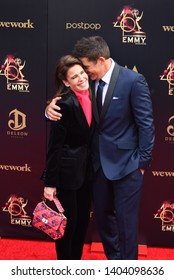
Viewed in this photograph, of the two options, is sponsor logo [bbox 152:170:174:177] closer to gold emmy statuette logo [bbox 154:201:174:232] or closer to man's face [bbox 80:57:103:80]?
gold emmy statuette logo [bbox 154:201:174:232]

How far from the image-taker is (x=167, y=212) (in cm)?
407

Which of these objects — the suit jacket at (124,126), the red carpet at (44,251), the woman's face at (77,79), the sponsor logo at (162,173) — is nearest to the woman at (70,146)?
the woman's face at (77,79)

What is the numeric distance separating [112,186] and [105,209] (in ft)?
0.65

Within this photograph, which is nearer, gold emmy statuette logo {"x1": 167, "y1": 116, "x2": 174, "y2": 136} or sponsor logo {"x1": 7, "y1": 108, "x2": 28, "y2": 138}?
gold emmy statuette logo {"x1": 167, "y1": 116, "x2": 174, "y2": 136}

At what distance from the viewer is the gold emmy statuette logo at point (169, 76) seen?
12.3ft

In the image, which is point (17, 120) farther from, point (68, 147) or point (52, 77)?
point (68, 147)

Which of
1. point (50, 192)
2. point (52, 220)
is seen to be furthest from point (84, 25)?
point (52, 220)

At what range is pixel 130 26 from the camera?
3703 mm

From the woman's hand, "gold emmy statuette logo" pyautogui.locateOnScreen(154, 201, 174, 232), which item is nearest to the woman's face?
the woman's hand

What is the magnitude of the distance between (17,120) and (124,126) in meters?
1.14

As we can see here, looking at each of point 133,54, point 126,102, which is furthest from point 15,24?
point 126,102

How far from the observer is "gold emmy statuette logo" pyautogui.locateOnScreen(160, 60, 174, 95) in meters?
3.75

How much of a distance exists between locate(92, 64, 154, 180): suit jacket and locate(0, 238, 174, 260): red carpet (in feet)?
3.36

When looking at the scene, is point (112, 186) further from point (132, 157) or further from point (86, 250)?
point (86, 250)
